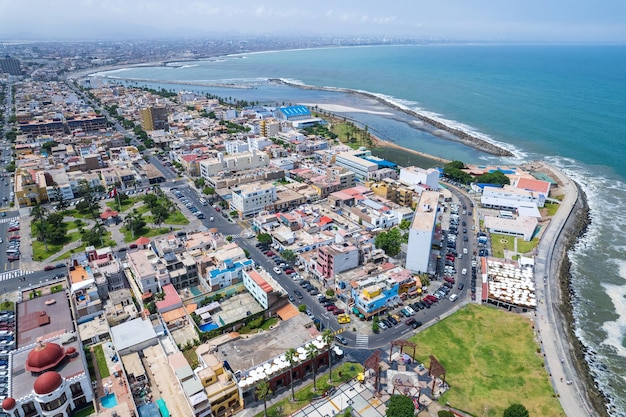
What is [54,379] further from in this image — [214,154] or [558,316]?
[214,154]

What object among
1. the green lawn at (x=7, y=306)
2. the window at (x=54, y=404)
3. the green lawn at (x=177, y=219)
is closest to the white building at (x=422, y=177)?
the green lawn at (x=177, y=219)

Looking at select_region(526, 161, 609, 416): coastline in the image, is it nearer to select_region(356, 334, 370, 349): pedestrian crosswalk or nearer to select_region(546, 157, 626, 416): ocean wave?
select_region(546, 157, 626, 416): ocean wave

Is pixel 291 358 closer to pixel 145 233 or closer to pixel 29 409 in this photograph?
pixel 29 409

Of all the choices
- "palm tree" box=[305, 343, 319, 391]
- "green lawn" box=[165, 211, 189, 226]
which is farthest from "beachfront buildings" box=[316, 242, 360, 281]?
"green lawn" box=[165, 211, 189, 226]

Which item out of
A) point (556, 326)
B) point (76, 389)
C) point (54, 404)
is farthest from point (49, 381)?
point (556, 326)

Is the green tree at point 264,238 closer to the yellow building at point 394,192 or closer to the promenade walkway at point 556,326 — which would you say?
the yellow building at point 394,192

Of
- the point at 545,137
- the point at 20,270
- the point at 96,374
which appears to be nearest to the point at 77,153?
the point at 20,270

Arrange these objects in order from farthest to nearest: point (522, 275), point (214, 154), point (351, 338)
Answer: point (214, 154) < point (522, 275) < point (351, 338)
